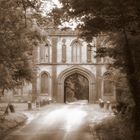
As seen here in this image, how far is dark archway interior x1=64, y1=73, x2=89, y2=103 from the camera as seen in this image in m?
80.1

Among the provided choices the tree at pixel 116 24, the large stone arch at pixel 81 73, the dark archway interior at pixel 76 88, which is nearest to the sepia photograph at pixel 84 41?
the tree at pixel 116 24

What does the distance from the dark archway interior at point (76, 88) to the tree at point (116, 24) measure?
5724 cm

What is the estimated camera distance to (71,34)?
6278cm

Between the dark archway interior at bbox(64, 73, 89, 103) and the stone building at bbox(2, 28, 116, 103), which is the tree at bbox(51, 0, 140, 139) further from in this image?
the dark archway interior at bbox(64, 73, 89, 103)

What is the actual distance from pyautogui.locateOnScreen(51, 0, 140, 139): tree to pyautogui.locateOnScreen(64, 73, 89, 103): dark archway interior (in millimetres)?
57244

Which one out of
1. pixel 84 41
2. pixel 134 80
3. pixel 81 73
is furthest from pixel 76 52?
pixel 134 80

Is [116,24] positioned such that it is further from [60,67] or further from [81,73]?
[60,67]

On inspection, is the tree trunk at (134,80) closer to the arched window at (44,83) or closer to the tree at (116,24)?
the tree at (116,24)

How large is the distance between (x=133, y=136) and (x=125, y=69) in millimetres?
3189

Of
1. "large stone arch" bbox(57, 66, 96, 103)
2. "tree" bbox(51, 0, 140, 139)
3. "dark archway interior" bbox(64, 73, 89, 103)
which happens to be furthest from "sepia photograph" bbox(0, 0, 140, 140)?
"dark archway interior" bbox(64, 73, 89, 103)

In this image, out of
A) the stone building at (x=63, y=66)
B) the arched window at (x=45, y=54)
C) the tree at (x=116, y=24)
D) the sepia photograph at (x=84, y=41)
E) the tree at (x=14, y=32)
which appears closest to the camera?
the tree at (x=116, y=24)

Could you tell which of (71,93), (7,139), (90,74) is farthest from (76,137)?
(71,93)

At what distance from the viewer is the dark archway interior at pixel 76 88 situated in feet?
263

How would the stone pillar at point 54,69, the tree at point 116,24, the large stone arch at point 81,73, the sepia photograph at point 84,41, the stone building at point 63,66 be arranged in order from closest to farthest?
the tree at point 116,24 → the sepia photograph at point 84,41 → the large stone arch at point 81,73 → the stone building at point 63,66 → the stone pillar at point 54,69
